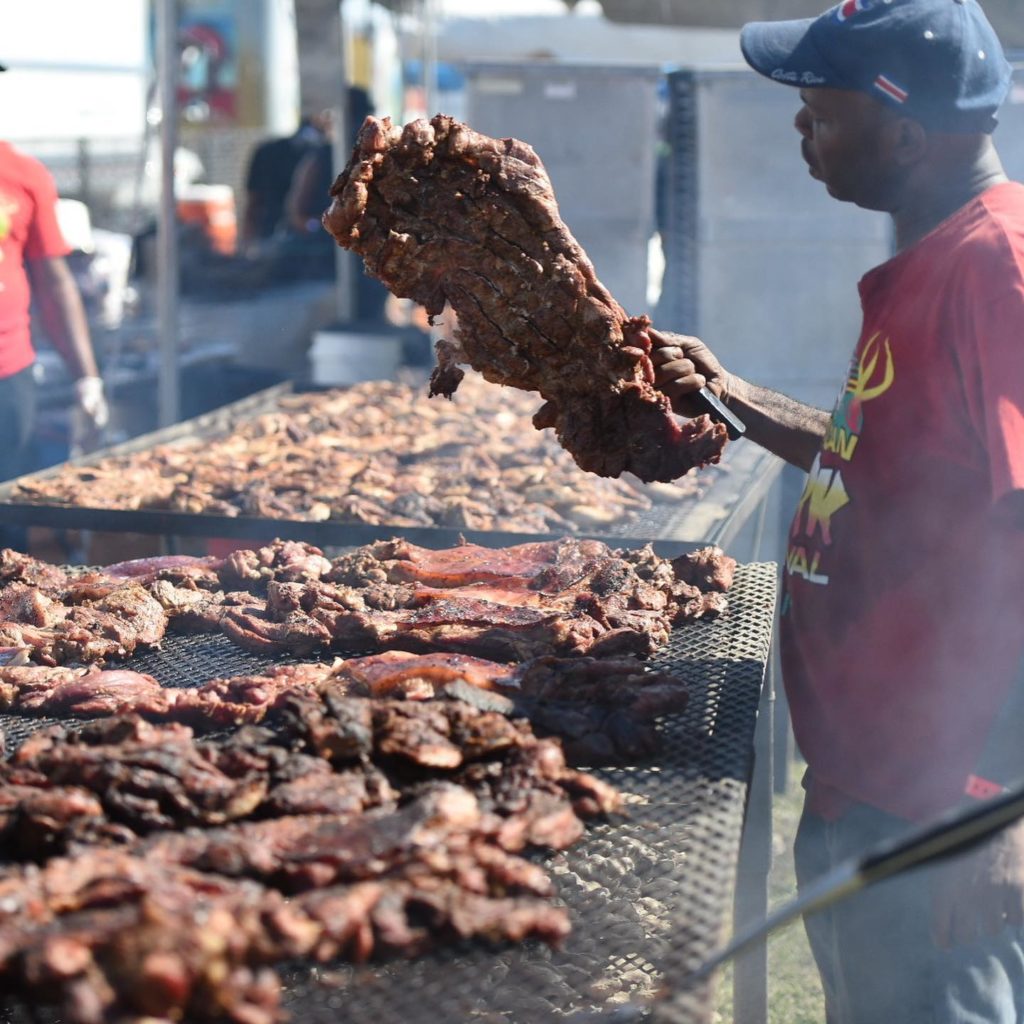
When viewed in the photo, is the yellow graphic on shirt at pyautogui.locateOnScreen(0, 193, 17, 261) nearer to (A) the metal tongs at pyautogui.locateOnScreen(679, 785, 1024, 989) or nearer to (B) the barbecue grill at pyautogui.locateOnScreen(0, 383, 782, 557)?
(B) the barbecue grill at pyautogui.locateOnScreen(0, 383, 782, 557)

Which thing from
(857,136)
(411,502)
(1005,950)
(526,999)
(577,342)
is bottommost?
(526,999)

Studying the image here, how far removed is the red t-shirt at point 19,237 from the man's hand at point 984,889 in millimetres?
5916

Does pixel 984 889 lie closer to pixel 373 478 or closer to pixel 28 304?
pixel 373 478

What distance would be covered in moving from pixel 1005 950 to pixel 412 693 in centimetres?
160

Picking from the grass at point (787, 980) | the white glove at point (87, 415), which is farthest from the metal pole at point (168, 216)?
the grass at point (787, 980)

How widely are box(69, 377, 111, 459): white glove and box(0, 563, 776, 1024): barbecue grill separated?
4546 millimetres

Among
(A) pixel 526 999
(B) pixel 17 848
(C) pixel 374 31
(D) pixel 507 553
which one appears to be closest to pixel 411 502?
(D) pixel 507 553

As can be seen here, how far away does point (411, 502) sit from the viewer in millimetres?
5344

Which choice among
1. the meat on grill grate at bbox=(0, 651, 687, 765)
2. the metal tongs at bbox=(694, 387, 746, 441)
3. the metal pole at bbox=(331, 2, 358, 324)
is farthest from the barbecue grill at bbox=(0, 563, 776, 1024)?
the metal pole at bbox=(331, 2, 358, 324)

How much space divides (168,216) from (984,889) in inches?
300

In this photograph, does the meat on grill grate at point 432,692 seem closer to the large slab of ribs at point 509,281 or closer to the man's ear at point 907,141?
the large slab of ribs at point 509,281

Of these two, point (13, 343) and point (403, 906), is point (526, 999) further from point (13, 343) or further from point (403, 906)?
point (13, 343)

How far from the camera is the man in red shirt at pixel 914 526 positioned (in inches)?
112

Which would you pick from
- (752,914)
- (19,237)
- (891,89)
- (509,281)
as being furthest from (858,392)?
(19,237)
